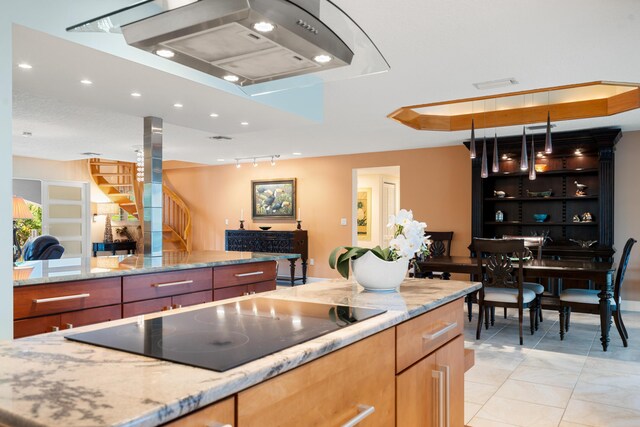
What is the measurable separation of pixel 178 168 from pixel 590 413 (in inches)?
364

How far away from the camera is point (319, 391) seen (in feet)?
3.79

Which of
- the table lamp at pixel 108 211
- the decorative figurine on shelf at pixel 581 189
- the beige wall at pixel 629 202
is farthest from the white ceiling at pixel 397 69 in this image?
the table lamp at pixel 108 211

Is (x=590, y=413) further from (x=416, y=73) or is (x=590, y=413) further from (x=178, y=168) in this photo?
(x=178, y=168)

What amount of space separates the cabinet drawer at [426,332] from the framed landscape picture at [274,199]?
716 cm

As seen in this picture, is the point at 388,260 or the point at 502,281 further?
the point at 502,281

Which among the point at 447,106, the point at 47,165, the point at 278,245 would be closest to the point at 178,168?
the point at 47,165

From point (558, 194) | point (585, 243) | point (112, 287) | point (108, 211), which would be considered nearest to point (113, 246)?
point (108, 211)

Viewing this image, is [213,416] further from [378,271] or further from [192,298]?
[192,298]

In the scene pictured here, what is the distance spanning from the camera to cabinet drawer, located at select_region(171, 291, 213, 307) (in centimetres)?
314

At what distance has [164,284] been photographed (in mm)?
3037

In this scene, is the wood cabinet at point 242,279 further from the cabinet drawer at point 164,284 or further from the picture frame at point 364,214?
the picture frame at point 364,214

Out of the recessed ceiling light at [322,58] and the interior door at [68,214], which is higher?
the recessed ceiling light at [322,58]

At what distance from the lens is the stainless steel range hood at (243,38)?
54.6 inches

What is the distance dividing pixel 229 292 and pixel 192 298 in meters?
0.35
